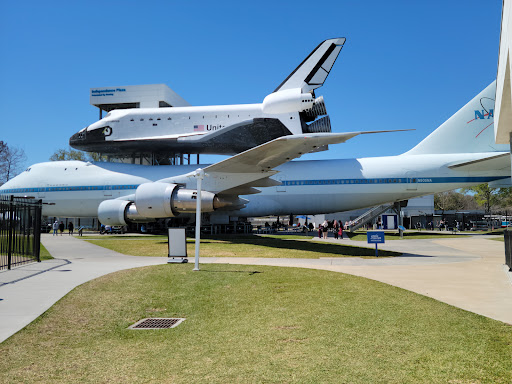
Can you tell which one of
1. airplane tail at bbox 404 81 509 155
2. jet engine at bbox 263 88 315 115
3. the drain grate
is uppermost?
jet engine at bbox 263 88 315 115

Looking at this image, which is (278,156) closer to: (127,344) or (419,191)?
(419,191)

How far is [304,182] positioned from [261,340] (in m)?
18.9

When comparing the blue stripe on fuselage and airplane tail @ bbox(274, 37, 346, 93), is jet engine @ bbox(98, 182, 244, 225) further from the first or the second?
airplane tail @ bbox(274, 37, 346, 93)

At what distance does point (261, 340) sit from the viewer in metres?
4.71

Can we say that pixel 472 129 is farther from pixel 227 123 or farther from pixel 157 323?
pixel 157 323

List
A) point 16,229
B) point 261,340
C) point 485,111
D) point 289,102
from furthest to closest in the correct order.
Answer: point 289,102 → point 485,111 → point 16,229 → point 261,340

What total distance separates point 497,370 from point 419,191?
20.3 meters

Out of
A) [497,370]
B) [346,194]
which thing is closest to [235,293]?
[497,370]

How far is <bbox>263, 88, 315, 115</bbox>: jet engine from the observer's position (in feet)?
76.6

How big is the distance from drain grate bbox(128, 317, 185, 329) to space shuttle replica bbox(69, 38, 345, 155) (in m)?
18.1

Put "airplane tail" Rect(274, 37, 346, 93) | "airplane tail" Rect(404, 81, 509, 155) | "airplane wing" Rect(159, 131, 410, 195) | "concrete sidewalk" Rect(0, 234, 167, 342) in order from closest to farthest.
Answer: "concrete sidewalk" Rect(0, 234, 167, 342), "airplane wing" Rect(159, 131, 410, 195), "airplane tail" Rect(404, 81, 509, 155), "airplane tail" Rect(274, 37, 346, 93)

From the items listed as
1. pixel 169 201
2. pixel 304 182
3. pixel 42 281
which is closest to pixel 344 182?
pixel 304 182

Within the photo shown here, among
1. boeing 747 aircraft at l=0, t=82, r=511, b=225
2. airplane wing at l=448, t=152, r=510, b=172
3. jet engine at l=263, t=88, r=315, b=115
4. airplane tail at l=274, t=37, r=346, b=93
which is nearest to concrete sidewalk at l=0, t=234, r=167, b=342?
boeing 747 aircraft at l=0, t=82, r=511, b=225

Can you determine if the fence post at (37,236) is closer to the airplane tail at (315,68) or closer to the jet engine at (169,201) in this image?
the jet engine at (169,201)
